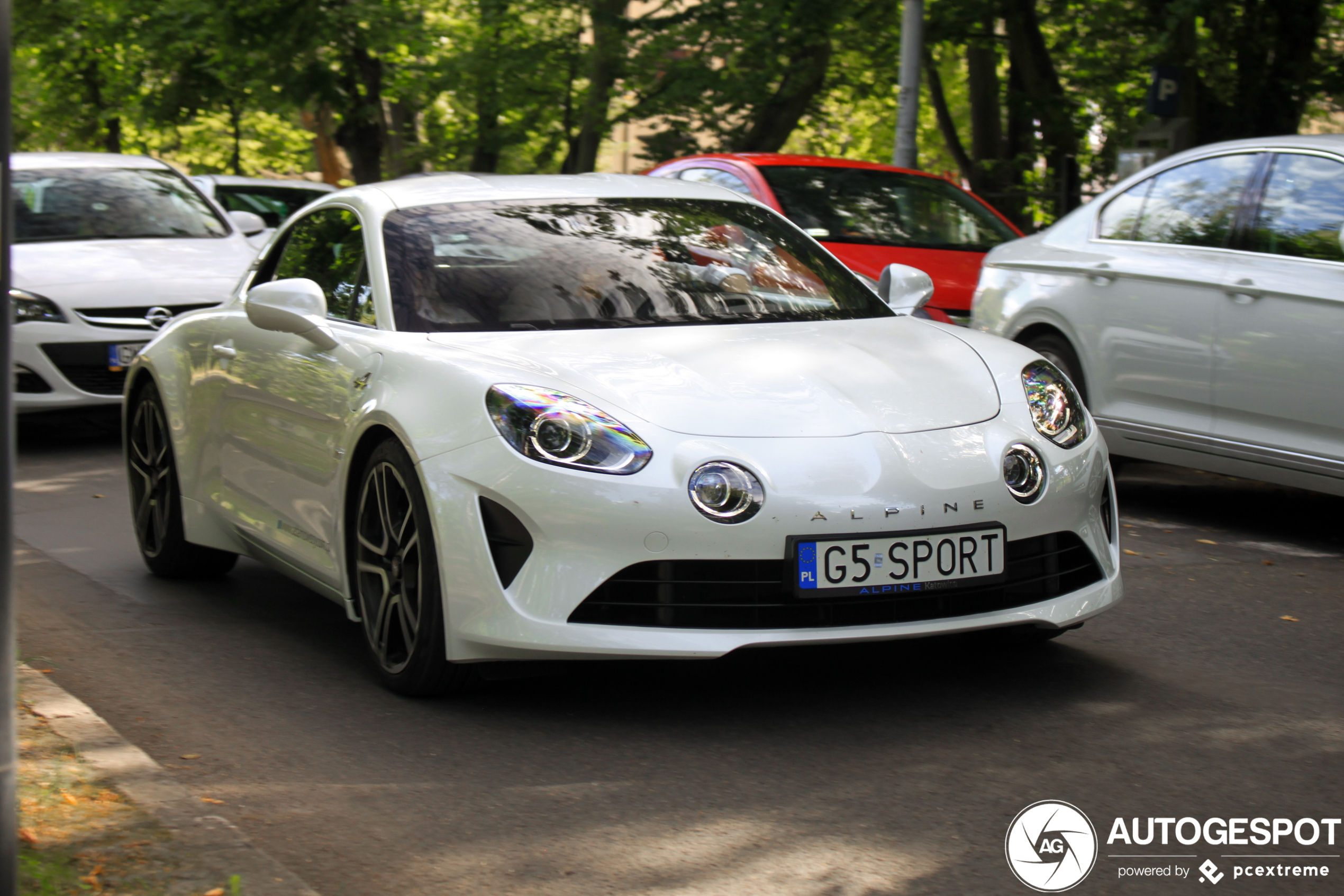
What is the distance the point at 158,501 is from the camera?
614cm

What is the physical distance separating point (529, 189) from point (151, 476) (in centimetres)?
192

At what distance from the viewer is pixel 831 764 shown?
3.82m

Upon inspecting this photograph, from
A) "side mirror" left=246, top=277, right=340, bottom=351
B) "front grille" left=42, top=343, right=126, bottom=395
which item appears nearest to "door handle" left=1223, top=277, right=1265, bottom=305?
"side mirror" left=246, top=277, right=340, bottom=351

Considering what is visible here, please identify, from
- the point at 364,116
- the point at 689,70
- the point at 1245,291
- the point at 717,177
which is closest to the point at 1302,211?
the point at 1245,291

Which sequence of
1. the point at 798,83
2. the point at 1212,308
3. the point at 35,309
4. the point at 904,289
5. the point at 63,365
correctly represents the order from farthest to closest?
1. the point at 798,83
2. the point at 35,309
3. the point at 63,365
4. the point at 1212,308
5. the point at 904,289

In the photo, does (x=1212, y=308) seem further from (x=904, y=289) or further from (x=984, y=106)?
(x=984, y=106)

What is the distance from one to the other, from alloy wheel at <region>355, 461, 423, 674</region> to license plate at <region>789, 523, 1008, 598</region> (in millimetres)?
994

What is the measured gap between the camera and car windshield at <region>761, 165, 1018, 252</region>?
1003 centimetres

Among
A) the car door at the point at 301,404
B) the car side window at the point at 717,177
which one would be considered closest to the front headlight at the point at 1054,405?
the car door at the point at 301,404

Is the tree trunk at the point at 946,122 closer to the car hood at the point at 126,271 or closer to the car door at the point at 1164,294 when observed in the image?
the car hood at the point at 126,271

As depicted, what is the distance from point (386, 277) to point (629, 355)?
88 cm

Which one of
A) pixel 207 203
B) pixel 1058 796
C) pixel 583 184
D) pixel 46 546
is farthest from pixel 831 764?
pixel 207 203

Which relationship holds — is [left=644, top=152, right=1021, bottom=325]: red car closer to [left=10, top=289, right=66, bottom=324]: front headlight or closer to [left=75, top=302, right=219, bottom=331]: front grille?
[left=75, top=302, right=219, bottom=331]: front grille

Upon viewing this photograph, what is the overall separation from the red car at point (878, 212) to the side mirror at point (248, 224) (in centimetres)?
293
